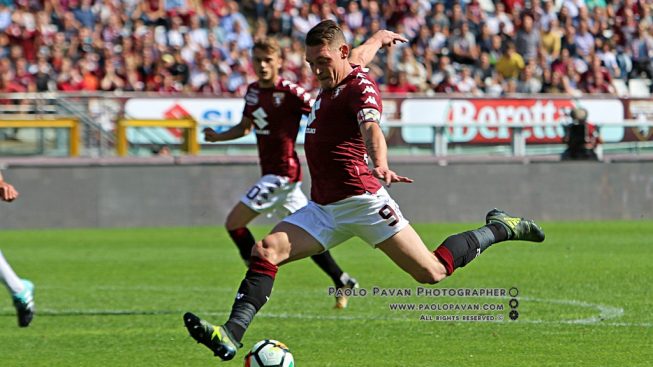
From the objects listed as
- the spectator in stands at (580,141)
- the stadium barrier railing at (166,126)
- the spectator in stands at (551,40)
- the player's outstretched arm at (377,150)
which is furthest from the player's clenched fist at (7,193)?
the spectator in stands at (551,40)

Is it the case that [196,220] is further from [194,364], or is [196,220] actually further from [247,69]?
[194,364]

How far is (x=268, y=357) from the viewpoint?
7445 millimetres

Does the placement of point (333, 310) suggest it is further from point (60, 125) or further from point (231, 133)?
point (60, 125)

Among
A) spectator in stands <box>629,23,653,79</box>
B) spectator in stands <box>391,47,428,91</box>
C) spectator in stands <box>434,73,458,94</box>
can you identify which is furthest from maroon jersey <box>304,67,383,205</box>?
spectator in stands <box>629,23,653,79</box>

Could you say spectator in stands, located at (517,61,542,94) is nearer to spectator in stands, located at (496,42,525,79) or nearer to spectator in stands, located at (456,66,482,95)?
spectator in stands, located at (496,42,525,79)

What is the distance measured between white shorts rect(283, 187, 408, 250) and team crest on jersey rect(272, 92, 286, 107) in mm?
3788

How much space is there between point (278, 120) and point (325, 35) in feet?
13.2

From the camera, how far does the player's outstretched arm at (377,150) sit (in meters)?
7.36

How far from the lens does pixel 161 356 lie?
8844mm

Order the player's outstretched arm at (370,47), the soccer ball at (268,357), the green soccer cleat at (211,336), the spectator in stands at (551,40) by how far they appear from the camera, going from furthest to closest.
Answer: the spectator in stands at (551,40) < the player's outstretched arm at (370,47) < the soccer ball at (268,357) < the green soccer cleat at (211,336)

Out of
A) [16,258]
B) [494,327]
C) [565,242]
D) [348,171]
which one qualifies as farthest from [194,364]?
[565,242]

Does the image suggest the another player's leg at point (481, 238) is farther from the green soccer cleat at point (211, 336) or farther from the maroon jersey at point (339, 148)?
the green soccer cleat at point (211, 336)

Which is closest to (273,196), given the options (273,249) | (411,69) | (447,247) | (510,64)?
(447,247)

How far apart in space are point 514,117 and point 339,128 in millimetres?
17048
